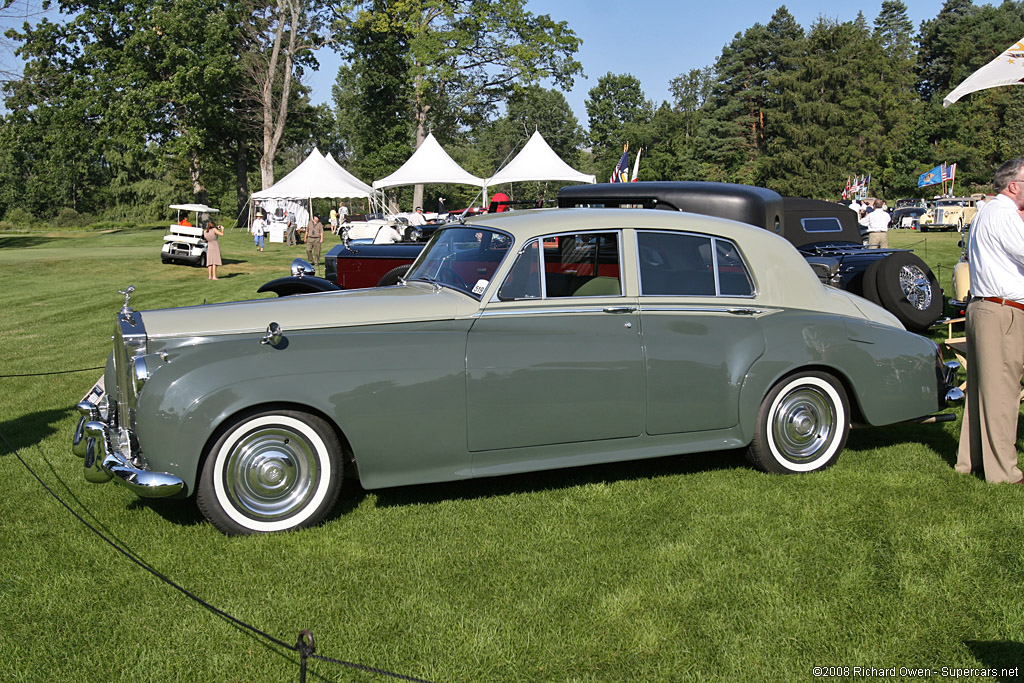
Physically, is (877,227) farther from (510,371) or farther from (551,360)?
(510,371)

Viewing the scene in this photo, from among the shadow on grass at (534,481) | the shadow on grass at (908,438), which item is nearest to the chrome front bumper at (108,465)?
the shadow on grass at (534,481)

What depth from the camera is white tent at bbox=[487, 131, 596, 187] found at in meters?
32.4

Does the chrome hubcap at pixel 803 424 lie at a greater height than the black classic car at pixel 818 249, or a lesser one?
lesser

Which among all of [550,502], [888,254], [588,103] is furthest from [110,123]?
[588,103]

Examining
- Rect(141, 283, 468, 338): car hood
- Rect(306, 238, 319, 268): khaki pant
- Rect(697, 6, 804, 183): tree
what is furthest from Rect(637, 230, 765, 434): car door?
Rect(697, 6, 804, 183): tree

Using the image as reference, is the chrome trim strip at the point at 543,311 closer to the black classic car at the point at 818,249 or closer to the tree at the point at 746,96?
the black classic car at the point at 818,249

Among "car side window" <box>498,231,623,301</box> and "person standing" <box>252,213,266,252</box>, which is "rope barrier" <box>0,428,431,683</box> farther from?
"person standing" <box>252,213,266,252</box>

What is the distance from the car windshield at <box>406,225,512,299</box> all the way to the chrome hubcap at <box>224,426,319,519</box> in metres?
1.32

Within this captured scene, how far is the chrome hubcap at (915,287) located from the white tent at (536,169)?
22458 mm

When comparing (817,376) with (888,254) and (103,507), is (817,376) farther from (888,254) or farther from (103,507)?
(888,254)

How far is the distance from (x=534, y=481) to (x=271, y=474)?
1.76 m

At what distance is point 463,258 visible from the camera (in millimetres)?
5324

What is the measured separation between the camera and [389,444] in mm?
4562

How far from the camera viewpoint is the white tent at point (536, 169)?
3243 centimetres
